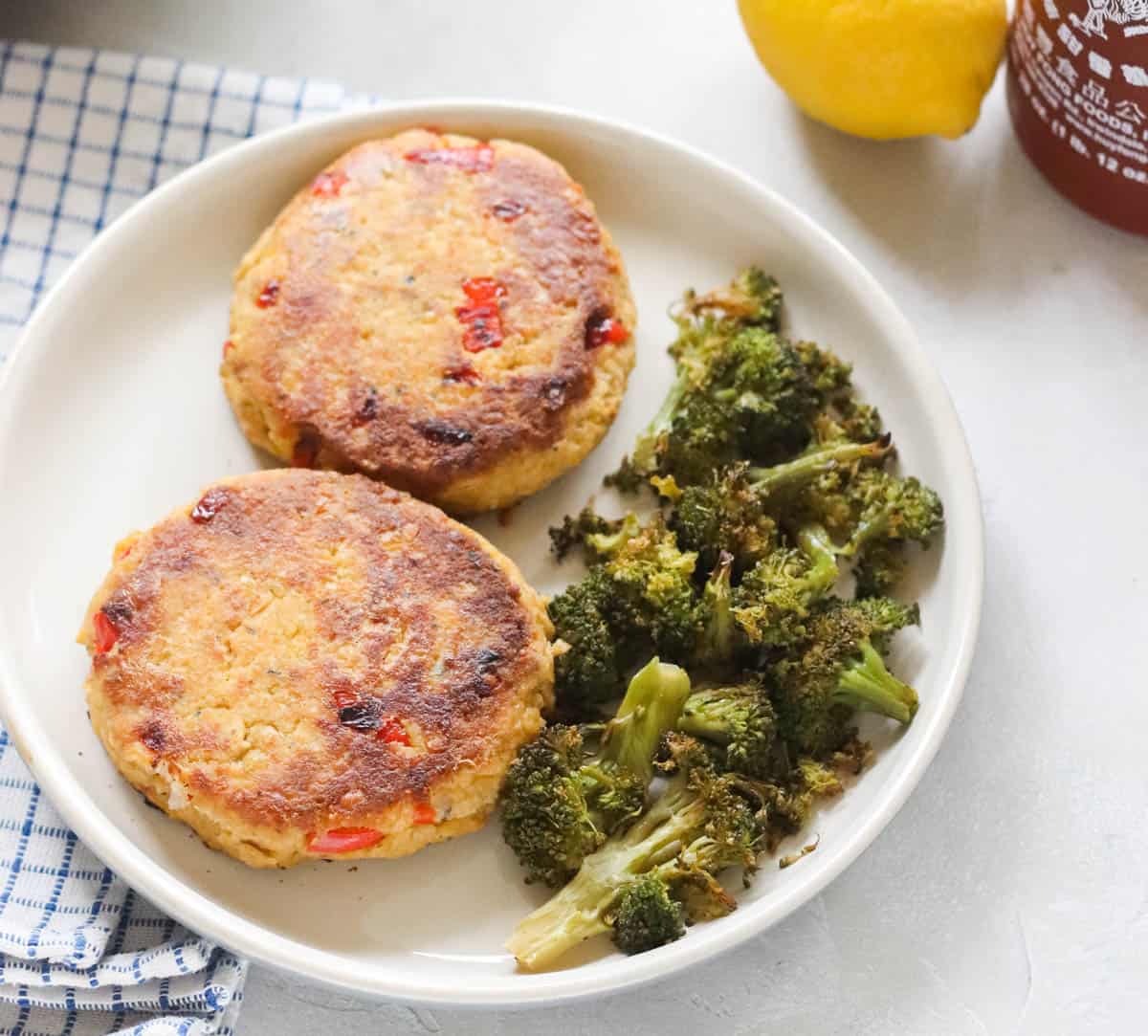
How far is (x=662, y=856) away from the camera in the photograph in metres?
2.66

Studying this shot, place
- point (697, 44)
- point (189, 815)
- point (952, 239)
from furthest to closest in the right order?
point (697, 44) → point (952, 239) → point (189, 815)

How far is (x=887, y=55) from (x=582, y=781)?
1.74m

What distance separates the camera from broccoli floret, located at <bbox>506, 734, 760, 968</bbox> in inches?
103

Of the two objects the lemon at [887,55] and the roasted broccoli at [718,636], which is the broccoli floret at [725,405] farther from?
the lemon at [887,55]

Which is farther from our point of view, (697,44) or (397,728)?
(697,44)

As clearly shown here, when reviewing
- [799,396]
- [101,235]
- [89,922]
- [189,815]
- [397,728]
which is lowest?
[89,922]

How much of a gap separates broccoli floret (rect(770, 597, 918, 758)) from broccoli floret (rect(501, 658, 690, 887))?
0.72 feet

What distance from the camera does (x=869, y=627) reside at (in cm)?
282

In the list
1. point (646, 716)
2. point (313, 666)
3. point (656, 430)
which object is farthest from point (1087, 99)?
point (313, 666)

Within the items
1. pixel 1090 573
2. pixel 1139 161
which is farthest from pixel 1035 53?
pixel 1090 573

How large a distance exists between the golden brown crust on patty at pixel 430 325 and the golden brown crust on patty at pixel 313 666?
128mm

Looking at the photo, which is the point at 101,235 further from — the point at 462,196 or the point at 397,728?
the point at 397,728

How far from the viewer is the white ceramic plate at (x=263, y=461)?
266 centimetres

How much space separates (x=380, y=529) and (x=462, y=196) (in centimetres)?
81
